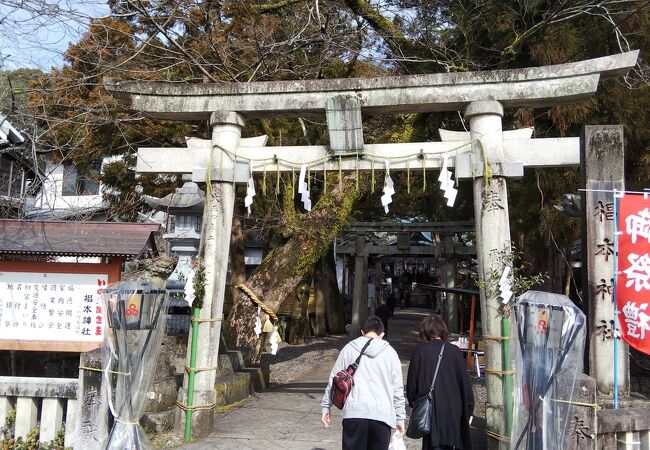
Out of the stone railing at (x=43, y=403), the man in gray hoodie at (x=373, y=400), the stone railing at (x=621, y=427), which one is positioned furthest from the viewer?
the stone railing at (x=43, y=403)

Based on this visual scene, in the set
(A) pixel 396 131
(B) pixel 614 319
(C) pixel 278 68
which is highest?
(C) pixel 278 68

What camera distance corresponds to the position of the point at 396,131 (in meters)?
12.5

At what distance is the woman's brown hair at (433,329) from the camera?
501 centimetres

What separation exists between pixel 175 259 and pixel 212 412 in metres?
3.92

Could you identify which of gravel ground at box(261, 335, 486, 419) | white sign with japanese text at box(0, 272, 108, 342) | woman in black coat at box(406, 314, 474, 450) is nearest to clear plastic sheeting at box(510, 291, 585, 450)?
woman in black coat at box(406, 314, 474, 450)

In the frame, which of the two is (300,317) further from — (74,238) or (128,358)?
(128,358)

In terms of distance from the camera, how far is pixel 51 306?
7238mm

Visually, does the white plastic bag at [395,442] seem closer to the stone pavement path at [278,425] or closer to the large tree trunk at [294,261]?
the stone pavement path at [278,425]

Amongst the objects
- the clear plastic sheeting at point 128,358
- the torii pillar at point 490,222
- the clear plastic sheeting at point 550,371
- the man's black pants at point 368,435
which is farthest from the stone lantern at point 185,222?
the clear plastic sheeting at point 550,371

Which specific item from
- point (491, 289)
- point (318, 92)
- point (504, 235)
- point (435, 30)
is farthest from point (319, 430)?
point (435, 30)

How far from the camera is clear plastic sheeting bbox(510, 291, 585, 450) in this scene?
4215mm

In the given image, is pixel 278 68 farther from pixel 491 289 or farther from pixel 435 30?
→ pixel 491 289

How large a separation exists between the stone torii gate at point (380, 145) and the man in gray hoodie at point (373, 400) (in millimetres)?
1927

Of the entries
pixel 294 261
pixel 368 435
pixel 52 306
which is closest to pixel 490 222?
pixel 368 435
